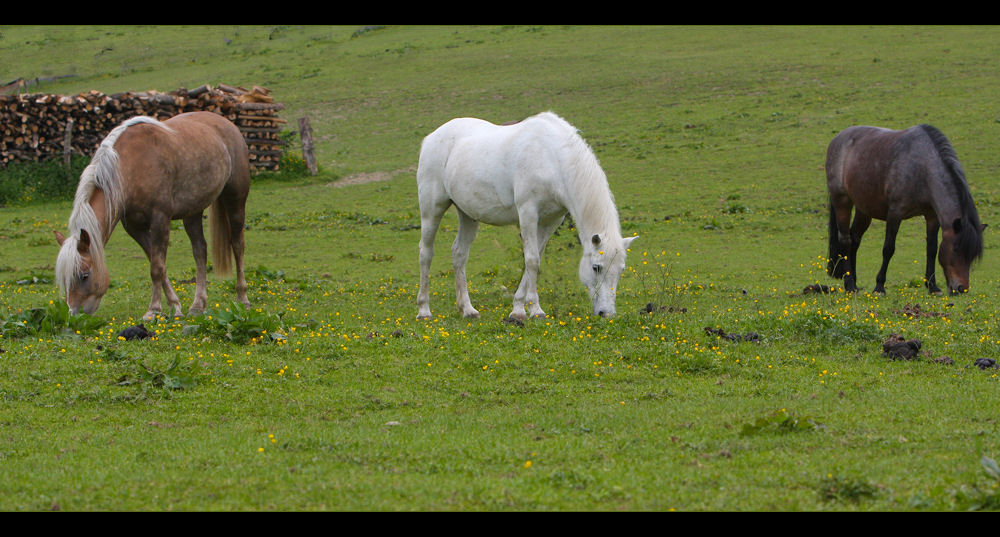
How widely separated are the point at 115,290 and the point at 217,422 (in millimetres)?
7476

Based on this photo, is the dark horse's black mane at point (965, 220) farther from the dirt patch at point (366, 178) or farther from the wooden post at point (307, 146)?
the wooden post at point (307, 146)

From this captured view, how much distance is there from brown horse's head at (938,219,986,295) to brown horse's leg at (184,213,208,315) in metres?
9.18

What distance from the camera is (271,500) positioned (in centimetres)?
461

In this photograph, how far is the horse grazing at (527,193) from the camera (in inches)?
374

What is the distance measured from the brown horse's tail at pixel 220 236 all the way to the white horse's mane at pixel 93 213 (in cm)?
194

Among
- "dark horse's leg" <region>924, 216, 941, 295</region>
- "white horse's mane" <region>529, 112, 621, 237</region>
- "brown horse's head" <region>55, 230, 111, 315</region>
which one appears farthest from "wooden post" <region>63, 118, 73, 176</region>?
"dark horse's leg" <region>924, 216, 941, 295</region>

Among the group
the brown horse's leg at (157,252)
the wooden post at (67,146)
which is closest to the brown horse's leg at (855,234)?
the brown horse's leg at (157,252)

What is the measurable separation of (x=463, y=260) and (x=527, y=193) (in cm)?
154

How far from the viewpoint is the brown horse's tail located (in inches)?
476

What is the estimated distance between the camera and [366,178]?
976 inches

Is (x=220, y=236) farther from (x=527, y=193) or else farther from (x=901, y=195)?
(x=901, y=195)

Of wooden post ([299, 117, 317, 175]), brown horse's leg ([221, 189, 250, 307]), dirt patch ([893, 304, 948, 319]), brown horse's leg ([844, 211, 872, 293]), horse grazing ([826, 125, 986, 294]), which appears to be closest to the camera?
dirt patch ([893, 304, 948, 319])

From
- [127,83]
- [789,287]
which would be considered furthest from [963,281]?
[127,83]

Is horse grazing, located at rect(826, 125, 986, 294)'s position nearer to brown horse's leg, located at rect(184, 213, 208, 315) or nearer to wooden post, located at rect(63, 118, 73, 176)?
brown horse's leg, located at rect(184, 213, 208, 315)
